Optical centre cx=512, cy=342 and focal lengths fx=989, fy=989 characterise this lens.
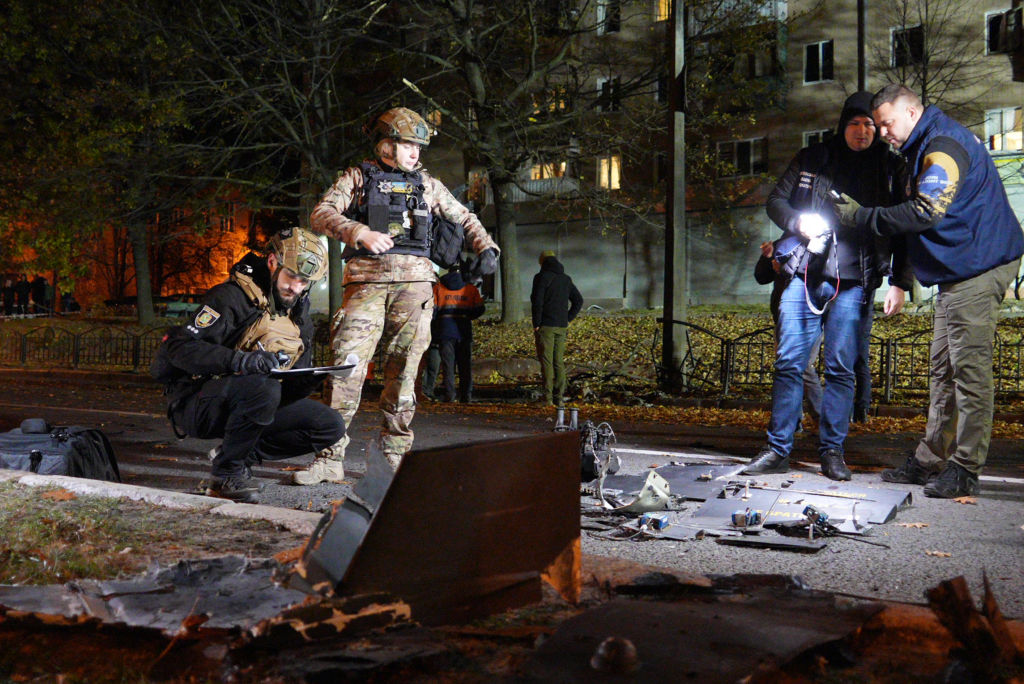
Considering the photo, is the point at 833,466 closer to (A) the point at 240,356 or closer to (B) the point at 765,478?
(B) the point at 765,478

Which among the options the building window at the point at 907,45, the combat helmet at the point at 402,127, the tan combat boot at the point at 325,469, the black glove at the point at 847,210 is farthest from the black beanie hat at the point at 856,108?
the building window at the point at 907,45

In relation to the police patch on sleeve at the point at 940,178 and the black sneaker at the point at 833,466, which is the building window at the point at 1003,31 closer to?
the police patch on sleeve at the point at 940,178

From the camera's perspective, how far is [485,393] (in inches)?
591

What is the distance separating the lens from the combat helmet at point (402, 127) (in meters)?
6.06

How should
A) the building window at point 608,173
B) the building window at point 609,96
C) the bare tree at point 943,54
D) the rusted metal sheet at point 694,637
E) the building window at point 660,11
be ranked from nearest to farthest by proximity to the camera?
the rusted metal sheet at point 694,637 → the building window at point 609,96 → the bare tree at point 943,54 → the building window at point 660,11 → the building window at point 608,173

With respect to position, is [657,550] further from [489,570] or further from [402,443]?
[402,443]

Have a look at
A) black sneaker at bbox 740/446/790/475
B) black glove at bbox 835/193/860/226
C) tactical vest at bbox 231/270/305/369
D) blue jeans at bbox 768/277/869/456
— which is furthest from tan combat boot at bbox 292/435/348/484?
black glove at bbox 835/193/860/226

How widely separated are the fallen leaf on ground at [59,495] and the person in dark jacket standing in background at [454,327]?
7947 mm

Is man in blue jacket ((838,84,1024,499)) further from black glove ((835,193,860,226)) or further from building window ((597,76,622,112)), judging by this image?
building window ((597,76,622,112))

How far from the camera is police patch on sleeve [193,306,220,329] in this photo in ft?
17.5

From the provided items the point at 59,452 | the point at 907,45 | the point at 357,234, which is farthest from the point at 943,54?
the point at 59,452

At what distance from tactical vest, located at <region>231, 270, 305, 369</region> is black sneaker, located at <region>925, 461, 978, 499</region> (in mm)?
3700

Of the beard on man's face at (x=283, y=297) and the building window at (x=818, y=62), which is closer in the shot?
the beard on man's face at (x=283, y=297)

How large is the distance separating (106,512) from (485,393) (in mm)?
10493
